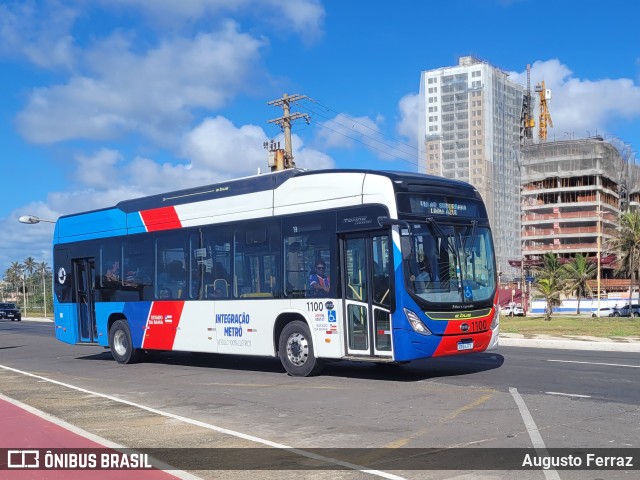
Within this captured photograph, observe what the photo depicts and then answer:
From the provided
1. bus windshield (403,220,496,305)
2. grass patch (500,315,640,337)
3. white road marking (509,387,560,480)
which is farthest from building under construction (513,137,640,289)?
white road marking (509,387,560,480)

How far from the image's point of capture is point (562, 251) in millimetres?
120188

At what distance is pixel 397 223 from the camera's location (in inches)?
494

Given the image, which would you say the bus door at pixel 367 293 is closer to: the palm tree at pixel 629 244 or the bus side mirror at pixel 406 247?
the bus side mirror at pixel 406 247

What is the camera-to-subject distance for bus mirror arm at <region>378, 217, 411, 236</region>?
41.2ft

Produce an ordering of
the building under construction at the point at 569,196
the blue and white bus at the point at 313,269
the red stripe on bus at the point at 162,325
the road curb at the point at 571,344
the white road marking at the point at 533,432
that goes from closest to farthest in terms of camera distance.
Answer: the white road marking at the point at 533,432, the blue and white bus at the point at 313,269, the red stripe on bus at the point at 162,325, the road curb at the point at 571,344, the building under construction at the point at 569,196

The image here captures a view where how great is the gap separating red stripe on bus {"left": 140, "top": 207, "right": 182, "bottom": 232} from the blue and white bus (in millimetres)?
43

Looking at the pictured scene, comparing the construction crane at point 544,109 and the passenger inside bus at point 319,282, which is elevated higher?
→ the construction crane at point 544,109

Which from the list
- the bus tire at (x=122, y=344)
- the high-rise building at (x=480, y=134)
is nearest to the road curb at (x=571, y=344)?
the bus tire at (x=122, y=344)

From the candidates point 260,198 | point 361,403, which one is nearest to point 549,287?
point 260,198

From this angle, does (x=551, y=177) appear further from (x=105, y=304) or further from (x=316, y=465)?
(x=316, y=465)

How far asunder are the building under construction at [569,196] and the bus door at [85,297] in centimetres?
10307

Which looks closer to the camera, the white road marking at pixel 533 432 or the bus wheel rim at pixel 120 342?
the white road marking at pixel 533 432

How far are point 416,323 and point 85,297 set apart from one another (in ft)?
35.8

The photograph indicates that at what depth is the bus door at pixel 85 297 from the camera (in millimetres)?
19844
